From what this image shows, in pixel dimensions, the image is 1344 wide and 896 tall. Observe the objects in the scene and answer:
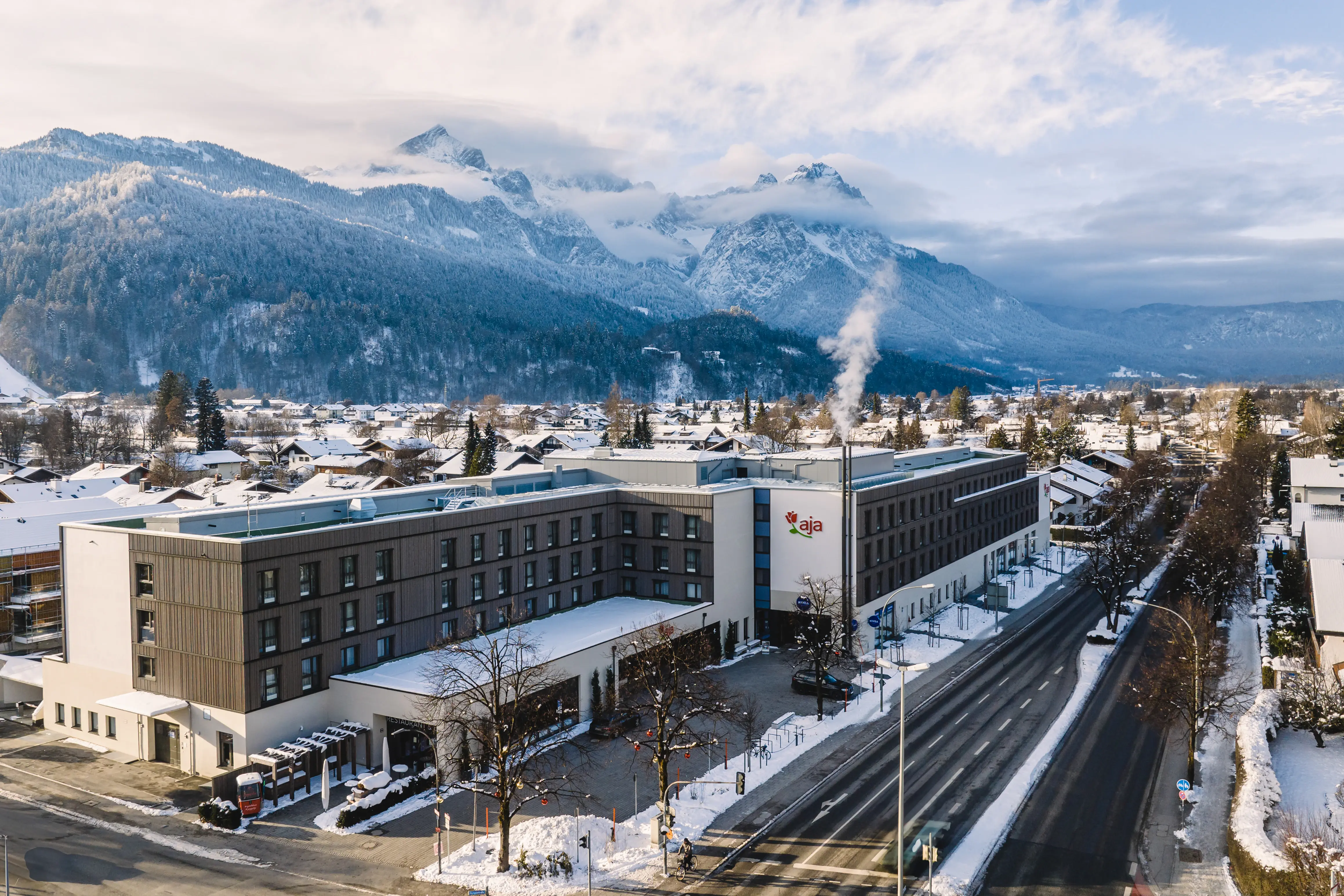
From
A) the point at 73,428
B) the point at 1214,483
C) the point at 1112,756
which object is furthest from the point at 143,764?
the point at 73,428

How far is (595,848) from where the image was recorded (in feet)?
117

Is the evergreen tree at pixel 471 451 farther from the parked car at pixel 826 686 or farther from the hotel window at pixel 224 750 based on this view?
the hotel window at pixel 224 750

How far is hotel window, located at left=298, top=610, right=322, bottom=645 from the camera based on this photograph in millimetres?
44969

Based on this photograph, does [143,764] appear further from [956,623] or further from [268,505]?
[956,623]

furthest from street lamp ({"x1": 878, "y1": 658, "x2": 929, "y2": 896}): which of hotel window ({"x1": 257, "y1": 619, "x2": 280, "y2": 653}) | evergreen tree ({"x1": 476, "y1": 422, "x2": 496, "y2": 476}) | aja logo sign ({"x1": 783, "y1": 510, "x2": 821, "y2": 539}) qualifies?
evergreen tree ({"x1": 476, "y1": 422, "x2": 496, "y2": 476})

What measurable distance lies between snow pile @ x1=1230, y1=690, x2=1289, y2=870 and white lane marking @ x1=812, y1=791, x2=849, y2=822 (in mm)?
15176

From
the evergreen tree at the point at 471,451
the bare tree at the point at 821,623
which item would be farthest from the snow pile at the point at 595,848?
the evergreen tree at the point at 471,451

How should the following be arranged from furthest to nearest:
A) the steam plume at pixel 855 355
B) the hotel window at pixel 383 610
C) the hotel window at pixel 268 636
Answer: the steam plume at pixel 855 355, the hotel window at pixel 383 610, the hotel window at pixel 268 636

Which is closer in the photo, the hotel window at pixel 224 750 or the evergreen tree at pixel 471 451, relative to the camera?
the hotel window at pixel 224 750

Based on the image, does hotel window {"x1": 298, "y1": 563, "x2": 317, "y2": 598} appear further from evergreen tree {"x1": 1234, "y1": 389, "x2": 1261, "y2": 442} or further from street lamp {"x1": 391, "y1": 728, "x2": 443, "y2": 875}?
evergreen tree {"x1": 1234, "y1": 389, "x2": 1261, "y2": 442}

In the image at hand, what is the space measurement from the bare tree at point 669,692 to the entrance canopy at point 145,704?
2272 cm

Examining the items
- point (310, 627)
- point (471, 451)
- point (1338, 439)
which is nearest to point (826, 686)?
point (310, 627)

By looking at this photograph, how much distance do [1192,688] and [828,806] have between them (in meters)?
19.9

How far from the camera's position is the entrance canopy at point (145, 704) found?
144 ft
